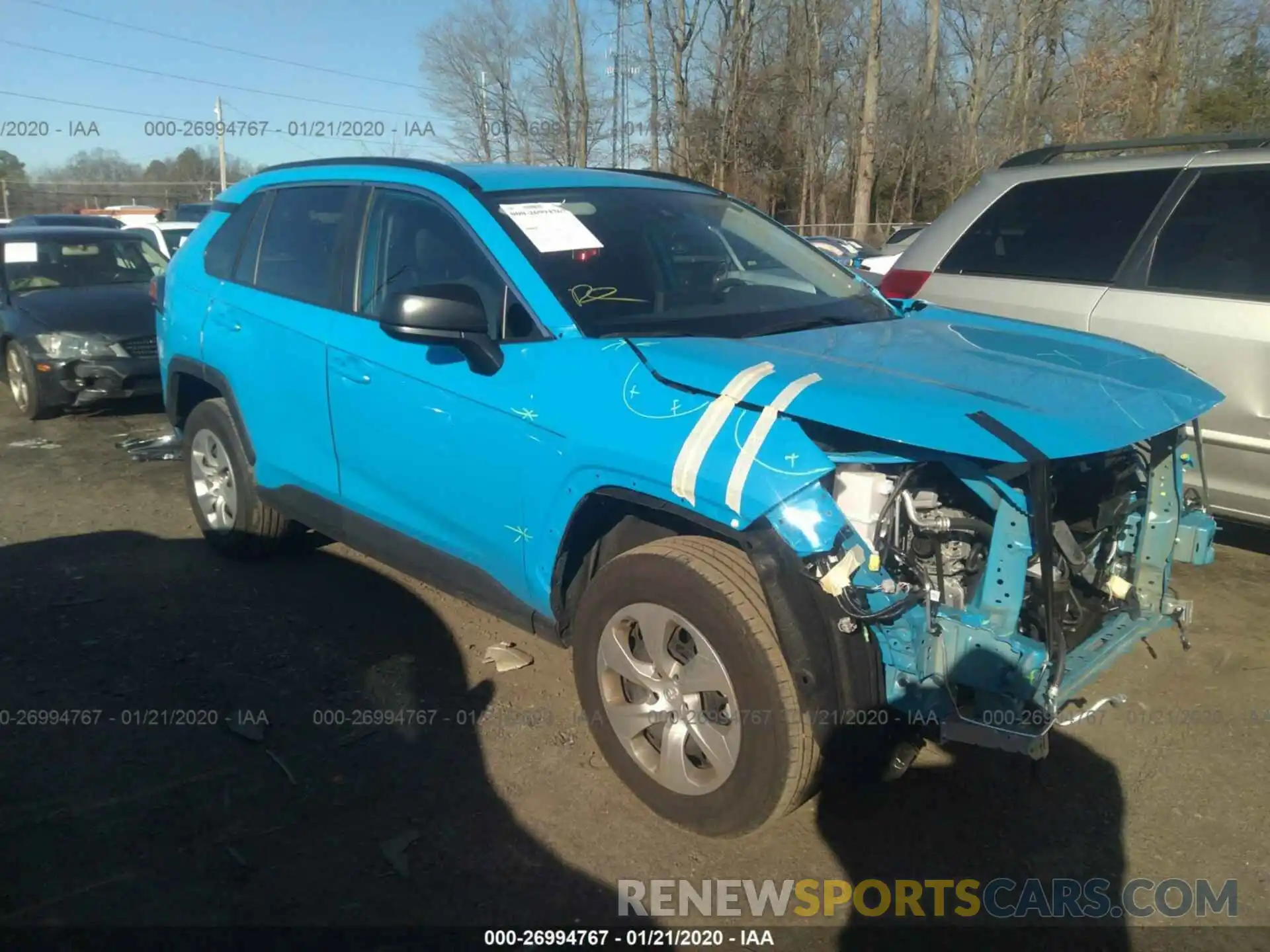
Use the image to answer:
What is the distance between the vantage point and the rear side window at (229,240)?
15.8 feet

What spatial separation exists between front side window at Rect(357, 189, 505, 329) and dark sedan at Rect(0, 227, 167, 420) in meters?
5.23

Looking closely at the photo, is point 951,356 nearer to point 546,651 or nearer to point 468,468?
point 468,468

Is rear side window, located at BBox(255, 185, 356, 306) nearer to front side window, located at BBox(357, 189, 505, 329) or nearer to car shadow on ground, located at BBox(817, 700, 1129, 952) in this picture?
front side window, located at BBox(357, 189, 505, 329)

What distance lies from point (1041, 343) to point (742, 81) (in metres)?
31.0

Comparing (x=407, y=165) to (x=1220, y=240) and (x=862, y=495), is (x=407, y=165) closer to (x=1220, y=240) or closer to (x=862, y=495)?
(x=862, y=495)

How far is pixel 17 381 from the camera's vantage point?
886cm

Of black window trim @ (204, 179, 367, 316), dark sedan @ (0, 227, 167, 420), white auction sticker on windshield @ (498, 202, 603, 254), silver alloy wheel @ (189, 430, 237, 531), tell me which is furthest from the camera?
dark sedan @ (0, 227, 167, 420)

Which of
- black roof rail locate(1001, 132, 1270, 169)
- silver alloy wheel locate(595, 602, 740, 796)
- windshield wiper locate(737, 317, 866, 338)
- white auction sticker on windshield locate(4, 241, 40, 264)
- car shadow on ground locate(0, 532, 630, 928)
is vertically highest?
black roof rail locate(1001, 132, 1270, 169)

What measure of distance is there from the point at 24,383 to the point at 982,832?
29.1 feet

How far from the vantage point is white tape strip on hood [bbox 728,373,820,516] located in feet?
8.35

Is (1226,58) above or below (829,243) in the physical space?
above

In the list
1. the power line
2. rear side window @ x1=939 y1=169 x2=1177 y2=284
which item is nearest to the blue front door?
rear side window @ x1=939 y1=169 x2=1177 y2=284

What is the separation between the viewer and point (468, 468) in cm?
335

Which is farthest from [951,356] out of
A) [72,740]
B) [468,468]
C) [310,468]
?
[72,740]
